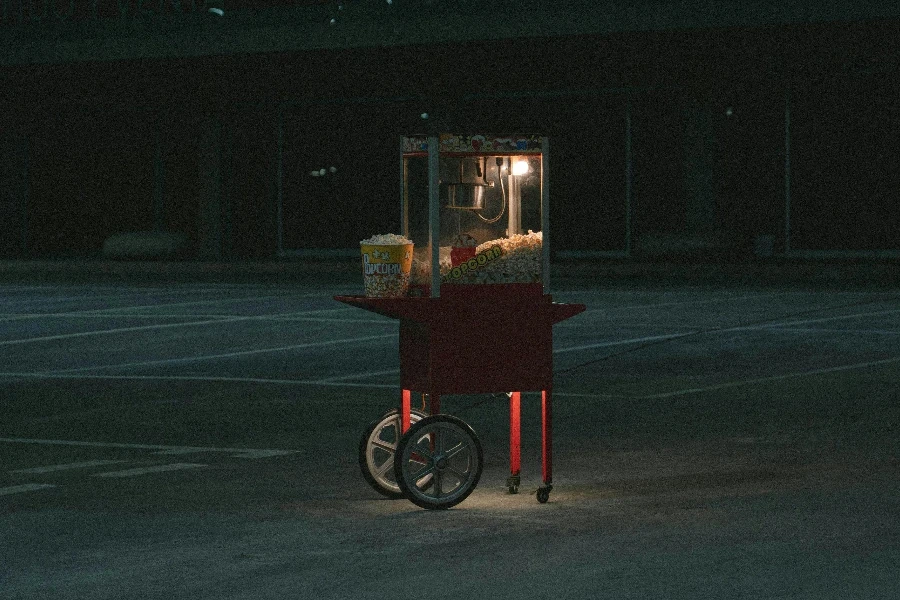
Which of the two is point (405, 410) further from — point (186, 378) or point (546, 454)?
point (186, 378)

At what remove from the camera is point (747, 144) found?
41.6m

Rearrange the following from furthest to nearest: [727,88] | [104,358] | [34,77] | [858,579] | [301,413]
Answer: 1. [34,77]
2. [727,88]
3. [104,358]
4. [301,413]
5. [858,579]

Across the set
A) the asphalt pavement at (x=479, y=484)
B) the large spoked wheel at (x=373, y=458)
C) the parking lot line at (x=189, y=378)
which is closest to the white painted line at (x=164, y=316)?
the asphalt pavement at (x=479, y=484)

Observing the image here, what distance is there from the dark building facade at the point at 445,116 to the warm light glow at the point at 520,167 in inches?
1103

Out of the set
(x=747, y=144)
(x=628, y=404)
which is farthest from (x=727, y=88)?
(x=628, y=404)

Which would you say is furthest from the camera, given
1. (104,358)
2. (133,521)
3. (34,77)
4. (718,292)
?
(34,77)

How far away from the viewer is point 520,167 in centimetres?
937

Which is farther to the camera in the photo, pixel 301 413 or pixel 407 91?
pixel 407 91

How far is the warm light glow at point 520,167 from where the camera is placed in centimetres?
934

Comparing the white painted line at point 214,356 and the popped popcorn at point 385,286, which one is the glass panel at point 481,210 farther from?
the white painted line at point 214,356

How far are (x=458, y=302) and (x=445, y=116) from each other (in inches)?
1376

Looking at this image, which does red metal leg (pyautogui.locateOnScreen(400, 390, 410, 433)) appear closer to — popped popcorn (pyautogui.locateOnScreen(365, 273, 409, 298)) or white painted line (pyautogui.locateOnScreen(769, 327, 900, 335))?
popped popcorn (pyautogui.locateOnScreen(365, 273, 409, 298))

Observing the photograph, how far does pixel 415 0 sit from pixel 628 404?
95.7ft

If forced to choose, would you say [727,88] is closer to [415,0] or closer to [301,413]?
[415,0]
